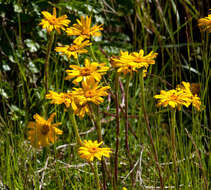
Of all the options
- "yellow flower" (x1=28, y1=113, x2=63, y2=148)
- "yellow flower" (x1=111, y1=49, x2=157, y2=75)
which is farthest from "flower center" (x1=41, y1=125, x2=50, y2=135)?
"yellow flower" (x1=111, y1=49, x2=157, y2=75)

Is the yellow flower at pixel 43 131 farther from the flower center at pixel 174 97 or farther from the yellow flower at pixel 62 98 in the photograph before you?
the flower center at pixel 174 97

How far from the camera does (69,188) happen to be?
4.93 ft

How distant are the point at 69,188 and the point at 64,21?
2.30 ft

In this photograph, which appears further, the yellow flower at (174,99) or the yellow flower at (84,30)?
the yellow flower at (84,30)

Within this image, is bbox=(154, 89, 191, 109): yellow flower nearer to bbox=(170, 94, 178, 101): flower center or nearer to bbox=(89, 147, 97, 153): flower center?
bbox=(170, 94, 178, 101): flower center

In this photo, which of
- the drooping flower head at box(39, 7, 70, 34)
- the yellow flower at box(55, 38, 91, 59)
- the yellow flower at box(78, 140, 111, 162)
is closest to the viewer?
the yellow flower at box(78, 140, 111, 162)

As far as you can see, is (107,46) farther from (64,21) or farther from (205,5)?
(64,21)

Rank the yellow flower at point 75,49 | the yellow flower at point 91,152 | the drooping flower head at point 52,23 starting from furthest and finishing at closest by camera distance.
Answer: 1. the drooping flower head at point 52,23
2. the yellow flower at point 75,49
3. the yellow flower at point 91,152

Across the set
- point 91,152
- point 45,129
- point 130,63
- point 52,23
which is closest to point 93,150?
point 91,152

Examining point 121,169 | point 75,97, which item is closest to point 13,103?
point 121,169

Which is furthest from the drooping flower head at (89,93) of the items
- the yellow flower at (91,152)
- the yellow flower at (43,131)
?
the yellow flower at (43,131)

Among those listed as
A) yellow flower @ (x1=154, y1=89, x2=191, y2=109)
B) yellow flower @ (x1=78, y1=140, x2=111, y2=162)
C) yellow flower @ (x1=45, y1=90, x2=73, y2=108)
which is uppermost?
yellow flower @ (x1=45, y1=90, x2=73, y2=108)

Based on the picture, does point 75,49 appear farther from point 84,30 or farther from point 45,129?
point 45,129

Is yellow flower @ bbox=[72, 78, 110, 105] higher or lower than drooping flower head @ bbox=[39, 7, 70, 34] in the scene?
lower
